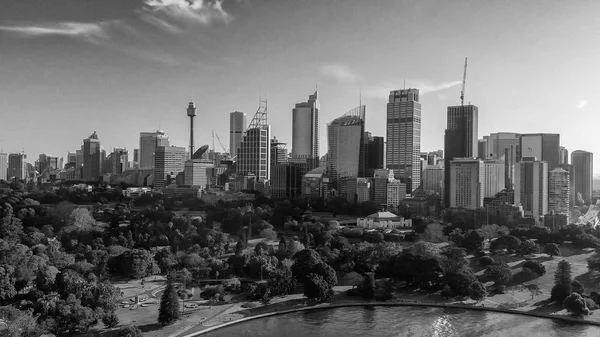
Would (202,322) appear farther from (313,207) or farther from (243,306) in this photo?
(313,207)

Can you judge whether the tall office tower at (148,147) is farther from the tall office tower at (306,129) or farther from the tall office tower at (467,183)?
the tall office tower at (467,183)

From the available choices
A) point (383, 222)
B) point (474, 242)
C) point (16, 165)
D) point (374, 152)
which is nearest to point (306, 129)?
point (374, 152)

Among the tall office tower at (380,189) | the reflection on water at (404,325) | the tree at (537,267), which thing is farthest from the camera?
the tall office tower at (380,189)


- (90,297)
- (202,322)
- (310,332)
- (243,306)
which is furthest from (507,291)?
(90,297)

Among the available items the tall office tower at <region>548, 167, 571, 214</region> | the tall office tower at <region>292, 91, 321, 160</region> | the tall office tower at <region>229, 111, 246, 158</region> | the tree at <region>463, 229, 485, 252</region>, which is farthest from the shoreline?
the tall office tower at <region>229, 111, 246, 158</region>

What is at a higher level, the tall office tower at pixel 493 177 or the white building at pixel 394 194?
the tall office tower at pixel 493 177

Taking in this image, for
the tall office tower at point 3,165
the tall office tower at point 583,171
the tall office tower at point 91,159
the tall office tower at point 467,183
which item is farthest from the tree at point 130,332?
the tall office tower at point 3,165

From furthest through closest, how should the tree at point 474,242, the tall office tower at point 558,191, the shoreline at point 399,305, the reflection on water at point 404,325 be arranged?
1. the tall office tower at point 558,191
2. the tree at point 474,242
3. the shoreline at point 399,305
4. the reflection on water at point 404,325
